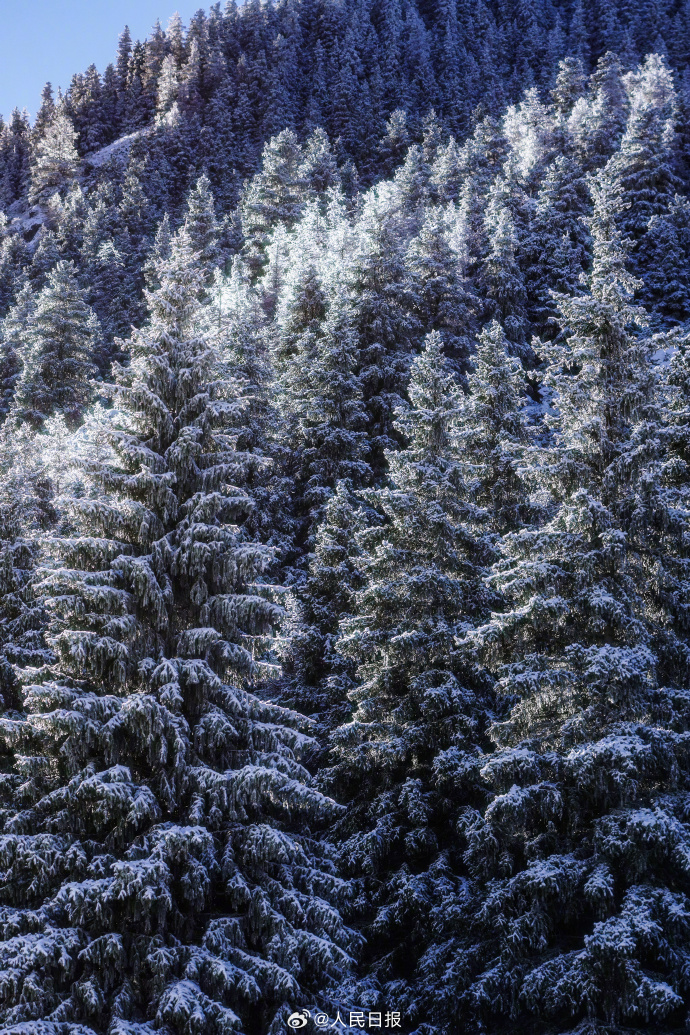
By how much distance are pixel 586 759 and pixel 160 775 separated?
6.39 metres

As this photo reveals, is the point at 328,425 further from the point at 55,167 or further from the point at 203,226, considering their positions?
the point at 55,167

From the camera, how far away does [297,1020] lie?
10.6 metres

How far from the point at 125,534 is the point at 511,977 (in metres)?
9.27

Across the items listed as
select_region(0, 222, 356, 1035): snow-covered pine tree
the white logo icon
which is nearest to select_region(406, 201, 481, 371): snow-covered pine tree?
select_region(0, 222, 356, 1035): snow-covered pine tree

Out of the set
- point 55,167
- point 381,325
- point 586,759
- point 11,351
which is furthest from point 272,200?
point 586,759

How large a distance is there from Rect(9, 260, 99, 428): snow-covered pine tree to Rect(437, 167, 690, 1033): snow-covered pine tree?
3345 cm

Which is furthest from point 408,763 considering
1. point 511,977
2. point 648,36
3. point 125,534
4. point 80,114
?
point 80,114

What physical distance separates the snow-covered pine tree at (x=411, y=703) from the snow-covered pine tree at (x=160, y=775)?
1.57m

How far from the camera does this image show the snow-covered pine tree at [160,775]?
33.3 ft

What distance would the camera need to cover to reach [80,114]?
119m

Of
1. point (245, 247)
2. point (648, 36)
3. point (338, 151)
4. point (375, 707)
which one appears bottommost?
point (375, 707)

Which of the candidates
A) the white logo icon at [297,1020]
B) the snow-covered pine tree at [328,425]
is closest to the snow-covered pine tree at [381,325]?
the snow-covered pine tree at [328,425]

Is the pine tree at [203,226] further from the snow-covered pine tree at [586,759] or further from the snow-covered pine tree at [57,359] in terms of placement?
the snow-covered pine tree at [586,759]

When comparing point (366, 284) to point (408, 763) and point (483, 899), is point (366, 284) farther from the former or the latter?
point (483, 899)
